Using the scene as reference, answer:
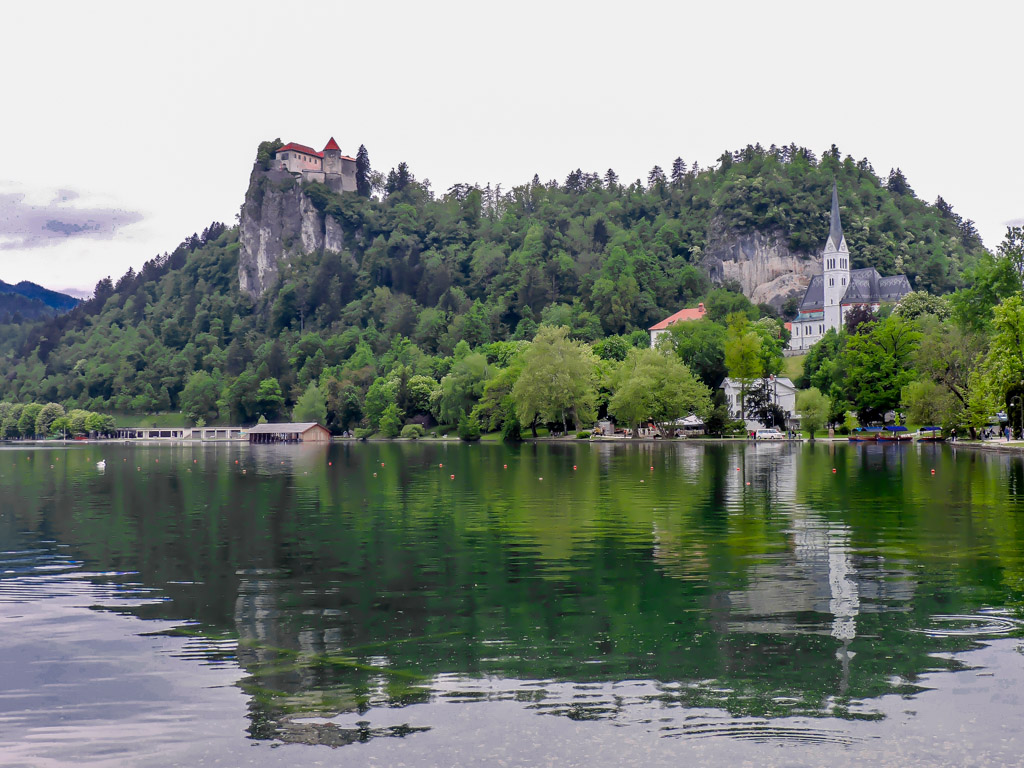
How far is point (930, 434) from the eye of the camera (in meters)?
99.1

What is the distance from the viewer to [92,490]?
50.1 meters

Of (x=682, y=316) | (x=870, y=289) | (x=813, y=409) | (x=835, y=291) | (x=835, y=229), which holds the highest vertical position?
(x=835, y=229)

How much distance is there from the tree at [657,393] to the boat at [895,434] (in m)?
21.0

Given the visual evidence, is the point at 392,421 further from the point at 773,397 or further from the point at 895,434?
the point at 895,434

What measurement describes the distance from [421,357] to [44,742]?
565ft

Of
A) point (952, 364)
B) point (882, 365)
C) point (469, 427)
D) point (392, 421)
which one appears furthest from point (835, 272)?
point (952, 364)

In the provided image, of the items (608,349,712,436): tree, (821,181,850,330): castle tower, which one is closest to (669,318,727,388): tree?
(608,349,712,436): tree

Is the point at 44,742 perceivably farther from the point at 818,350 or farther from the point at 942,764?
the point at 818,350

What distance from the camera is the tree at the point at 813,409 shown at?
104312mm

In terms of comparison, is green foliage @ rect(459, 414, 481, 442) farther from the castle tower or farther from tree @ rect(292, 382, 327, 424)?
the castle tower

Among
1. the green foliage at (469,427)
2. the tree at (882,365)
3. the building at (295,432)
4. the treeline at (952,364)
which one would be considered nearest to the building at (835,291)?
the treeline at (952,364)

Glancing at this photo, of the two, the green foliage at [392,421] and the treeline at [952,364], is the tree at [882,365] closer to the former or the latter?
the treeline at [952,364]

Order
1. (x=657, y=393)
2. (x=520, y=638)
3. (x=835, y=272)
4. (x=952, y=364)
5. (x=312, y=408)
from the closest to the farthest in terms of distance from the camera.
Answer: (x=520, y=638) → (x=952, y=364) → (x=657, y=393) → (x=312, y=408) → (x=835, y=272)

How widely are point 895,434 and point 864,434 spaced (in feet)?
14.0
